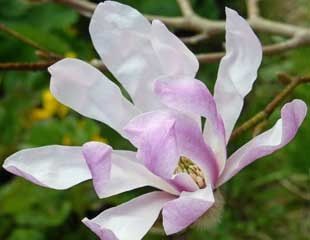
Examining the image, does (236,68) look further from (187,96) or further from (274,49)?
(274,49)

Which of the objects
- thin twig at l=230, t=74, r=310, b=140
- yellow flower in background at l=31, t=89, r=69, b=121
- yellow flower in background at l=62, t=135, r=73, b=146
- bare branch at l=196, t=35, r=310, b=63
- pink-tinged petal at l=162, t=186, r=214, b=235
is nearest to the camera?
pink-tinged petal at l=162, t=186, r=214, b=235

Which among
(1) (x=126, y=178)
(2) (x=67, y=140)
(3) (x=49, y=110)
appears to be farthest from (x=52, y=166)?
(3) (x=49, y=110)

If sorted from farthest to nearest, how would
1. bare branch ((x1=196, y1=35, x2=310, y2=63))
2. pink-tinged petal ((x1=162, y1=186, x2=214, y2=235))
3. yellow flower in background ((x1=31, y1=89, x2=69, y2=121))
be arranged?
yellow flower in background ((x1=31, y1=89, x2=69, y2=121)) < bare branch ((x1=196, y1=35, x2=310, y2=63)) < pink-tinged petal ((x1=162, y1=186, x2=214, y2=235))

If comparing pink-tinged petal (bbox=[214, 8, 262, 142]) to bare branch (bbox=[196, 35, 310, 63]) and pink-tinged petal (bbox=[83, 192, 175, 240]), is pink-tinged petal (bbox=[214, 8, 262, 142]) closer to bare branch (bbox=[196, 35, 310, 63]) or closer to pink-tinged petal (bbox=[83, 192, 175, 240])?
pink-tinged petal (bbox=[83, 192, 175, 240])

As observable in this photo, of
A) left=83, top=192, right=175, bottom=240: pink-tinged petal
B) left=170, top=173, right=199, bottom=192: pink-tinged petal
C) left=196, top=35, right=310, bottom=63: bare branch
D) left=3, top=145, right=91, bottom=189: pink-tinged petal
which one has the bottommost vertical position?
left=196, top=35, right=310, bottom=63: bare branch

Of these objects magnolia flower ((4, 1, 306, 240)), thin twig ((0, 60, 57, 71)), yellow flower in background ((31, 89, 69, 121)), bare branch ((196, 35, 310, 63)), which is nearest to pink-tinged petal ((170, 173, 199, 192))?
magnolia flower ((4, 1, 306, 240))

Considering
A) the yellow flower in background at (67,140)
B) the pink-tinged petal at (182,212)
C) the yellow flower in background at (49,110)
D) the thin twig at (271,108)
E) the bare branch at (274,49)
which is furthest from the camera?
the yellow flower in background at (49,110)

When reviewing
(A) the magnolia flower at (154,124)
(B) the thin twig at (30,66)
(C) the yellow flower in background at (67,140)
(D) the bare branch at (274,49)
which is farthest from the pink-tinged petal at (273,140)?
(C) the yellow flower in background at (67,140)

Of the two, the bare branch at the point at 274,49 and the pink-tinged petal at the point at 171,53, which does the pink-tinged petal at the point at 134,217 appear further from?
the bare branch at the point at 274,49

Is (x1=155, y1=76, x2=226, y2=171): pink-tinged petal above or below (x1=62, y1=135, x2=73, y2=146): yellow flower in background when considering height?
above
